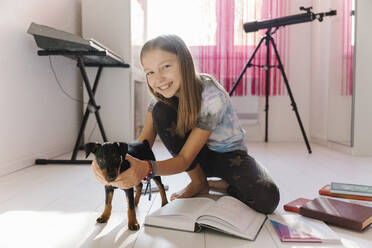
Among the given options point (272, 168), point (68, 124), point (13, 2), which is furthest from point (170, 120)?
point (68, 124)

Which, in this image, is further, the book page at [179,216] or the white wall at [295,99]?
the white wall at [295,99]

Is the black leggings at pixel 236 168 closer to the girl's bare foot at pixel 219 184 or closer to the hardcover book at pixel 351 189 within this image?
the girl's bare foot at pixel 219 184

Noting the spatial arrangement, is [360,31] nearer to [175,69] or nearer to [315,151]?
[315,151]

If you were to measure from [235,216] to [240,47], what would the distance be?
268 cm

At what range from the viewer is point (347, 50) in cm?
257

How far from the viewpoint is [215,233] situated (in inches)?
37.8

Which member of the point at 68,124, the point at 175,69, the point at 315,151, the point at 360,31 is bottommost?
the point at 315,151

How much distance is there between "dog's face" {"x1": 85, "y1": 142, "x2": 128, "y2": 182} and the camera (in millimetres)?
836

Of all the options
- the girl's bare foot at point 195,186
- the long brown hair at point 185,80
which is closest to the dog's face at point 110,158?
the long brown hair at point 185,80

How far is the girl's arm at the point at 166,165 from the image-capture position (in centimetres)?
87

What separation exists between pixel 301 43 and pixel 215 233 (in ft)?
9.90

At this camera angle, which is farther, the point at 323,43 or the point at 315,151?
the point at 323,43

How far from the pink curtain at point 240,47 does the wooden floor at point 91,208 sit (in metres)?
1.42

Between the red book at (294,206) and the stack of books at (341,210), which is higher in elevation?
the stack of books at (341,210)
